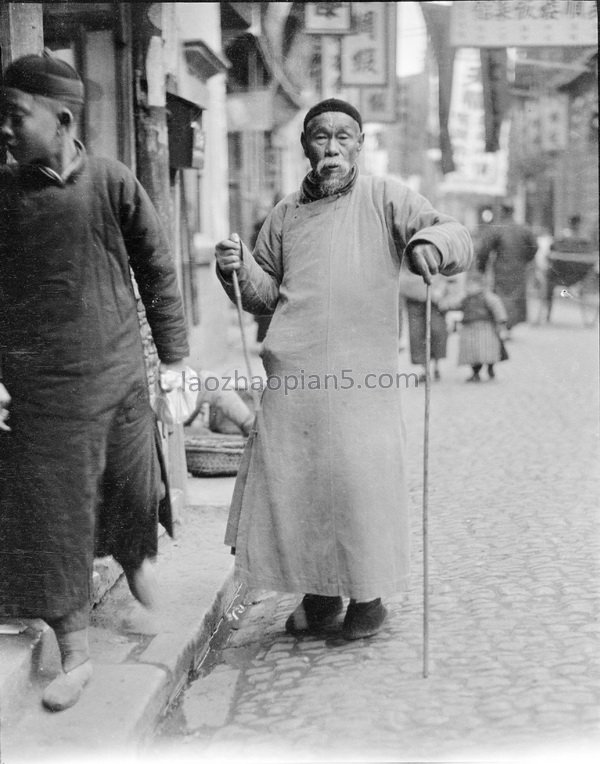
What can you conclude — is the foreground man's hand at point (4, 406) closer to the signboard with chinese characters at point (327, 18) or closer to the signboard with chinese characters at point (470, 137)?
the signboard with chinese characters at point (327, 18)

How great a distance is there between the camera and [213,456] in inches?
239

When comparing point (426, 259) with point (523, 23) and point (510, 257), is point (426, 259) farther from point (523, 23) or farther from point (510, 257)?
point (510, 257)

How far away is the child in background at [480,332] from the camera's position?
10.5 m

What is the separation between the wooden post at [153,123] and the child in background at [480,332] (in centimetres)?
593

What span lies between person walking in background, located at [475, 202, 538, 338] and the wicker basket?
9.17m

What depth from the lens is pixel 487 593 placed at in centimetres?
405

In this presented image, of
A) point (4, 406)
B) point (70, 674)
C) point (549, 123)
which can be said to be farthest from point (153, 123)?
point (549, 123)

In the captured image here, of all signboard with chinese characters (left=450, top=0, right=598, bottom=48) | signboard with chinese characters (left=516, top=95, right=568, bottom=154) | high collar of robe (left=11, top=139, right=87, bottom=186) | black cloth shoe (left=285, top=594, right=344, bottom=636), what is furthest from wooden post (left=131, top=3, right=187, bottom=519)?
signboard with chinese characters (left=516, top=95, right=568, bottom=154)

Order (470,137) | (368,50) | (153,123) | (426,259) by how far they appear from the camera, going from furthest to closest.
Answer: (470,137) → (368,50) → (153,123) → (426,259)

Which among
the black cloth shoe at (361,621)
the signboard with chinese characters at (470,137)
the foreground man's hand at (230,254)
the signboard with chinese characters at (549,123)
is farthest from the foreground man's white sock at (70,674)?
the signboard with chinese characters at (549,123)

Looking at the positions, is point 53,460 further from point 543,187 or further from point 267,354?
point 543,187

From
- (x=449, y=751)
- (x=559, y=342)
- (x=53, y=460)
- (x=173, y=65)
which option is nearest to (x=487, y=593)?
(x=449, y=751)

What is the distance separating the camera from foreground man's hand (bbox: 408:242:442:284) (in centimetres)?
320

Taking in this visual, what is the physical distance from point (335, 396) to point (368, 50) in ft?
32.1
